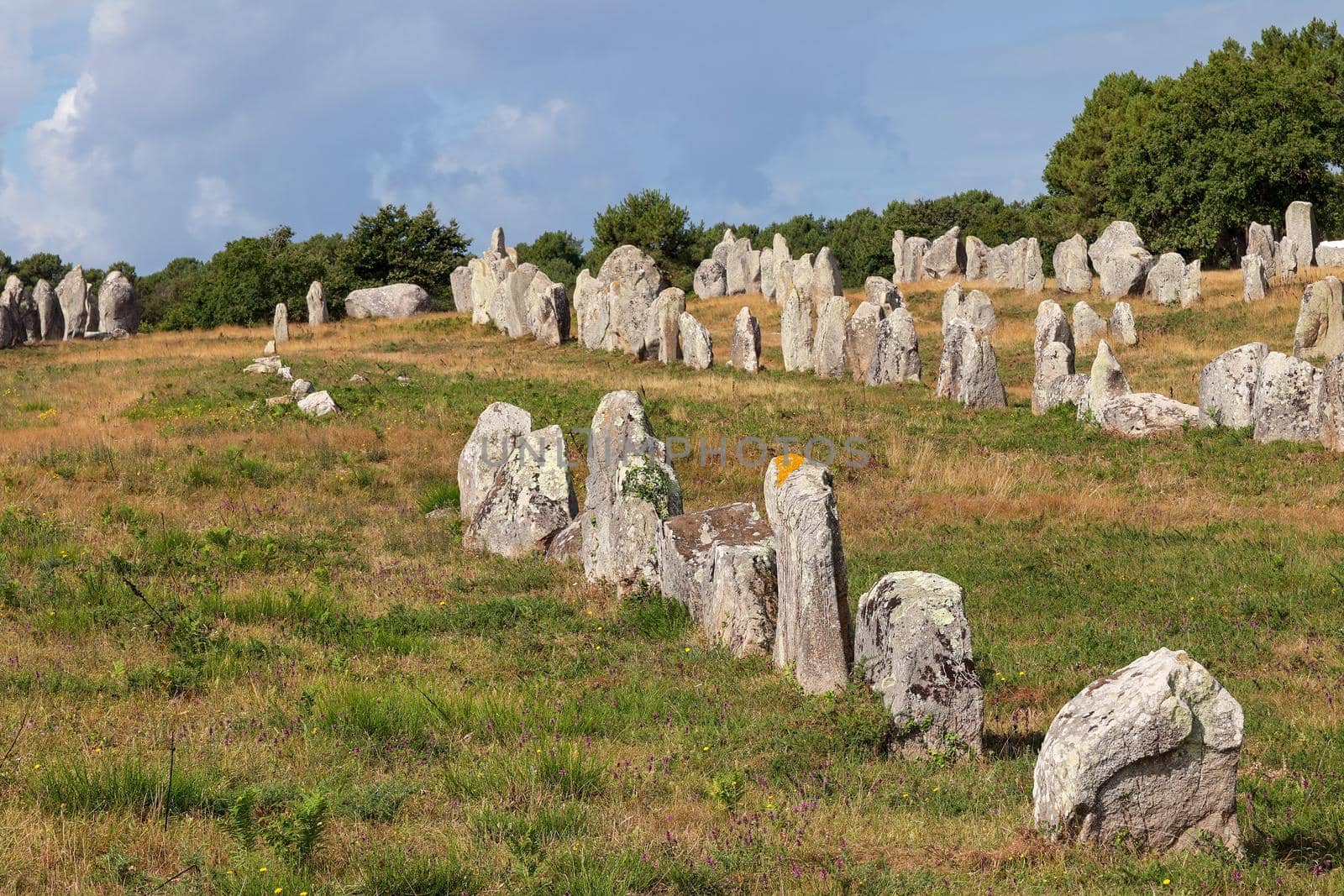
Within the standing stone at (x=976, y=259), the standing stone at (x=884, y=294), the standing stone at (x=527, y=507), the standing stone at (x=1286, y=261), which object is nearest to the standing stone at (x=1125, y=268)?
the standing stone at (x=1286, y=261)

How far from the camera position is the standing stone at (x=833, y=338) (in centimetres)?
3512

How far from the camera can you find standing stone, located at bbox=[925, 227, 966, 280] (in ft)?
215

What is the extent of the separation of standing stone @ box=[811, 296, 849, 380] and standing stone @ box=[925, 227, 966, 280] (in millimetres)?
32192

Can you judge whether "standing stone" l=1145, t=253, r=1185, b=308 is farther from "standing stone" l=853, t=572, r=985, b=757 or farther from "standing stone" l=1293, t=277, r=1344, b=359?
"standing stone" l=853, t=572, r=985, b=757

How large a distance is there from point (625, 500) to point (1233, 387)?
14.3m

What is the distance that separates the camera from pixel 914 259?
2712 inches

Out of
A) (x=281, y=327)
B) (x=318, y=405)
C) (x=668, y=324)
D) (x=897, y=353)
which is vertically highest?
(x=281, y=327)

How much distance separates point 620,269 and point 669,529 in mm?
39687

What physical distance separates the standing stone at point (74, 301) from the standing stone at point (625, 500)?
45574 mm

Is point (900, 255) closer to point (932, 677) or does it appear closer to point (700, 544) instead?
point (700, 544)

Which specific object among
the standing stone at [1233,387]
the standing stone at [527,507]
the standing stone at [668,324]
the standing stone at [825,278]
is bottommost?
the standing stone at [527,507]

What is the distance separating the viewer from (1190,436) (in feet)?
74.4

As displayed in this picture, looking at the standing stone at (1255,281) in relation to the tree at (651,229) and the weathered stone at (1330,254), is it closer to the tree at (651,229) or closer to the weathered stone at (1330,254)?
the weathered stone at (1330,254)

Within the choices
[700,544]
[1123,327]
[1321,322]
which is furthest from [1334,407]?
[1123,327]
